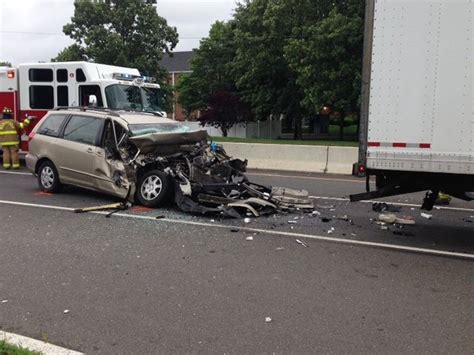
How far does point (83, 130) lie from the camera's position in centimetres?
1010

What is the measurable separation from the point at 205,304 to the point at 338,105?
77.2 feet

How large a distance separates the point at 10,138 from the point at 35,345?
11923 millimetres

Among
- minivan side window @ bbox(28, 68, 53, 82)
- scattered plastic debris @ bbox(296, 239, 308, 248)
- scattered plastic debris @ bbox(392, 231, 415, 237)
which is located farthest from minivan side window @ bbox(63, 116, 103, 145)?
minivan side window @ bbox(28, 68, 53, 82)

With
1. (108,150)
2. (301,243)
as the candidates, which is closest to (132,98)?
(108,150)

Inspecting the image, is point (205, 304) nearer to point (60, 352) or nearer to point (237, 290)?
point (237, 290)

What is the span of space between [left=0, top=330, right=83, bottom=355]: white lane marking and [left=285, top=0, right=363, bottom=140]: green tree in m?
23.7

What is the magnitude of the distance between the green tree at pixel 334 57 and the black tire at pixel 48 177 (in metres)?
18.3

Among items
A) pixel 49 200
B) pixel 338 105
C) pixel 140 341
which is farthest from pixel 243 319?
pixel 338 105

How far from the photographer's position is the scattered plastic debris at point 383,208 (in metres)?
9.26

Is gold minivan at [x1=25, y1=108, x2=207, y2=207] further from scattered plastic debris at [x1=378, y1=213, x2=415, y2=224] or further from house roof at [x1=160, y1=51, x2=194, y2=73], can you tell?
house roof at [x1=160, y1=51, x2=194, y2=73]

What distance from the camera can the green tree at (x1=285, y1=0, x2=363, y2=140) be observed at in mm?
25703

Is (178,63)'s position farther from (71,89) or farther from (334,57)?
(71,89)

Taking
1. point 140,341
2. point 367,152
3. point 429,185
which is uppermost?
Answer: point 367,152

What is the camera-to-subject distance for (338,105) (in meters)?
27.2
